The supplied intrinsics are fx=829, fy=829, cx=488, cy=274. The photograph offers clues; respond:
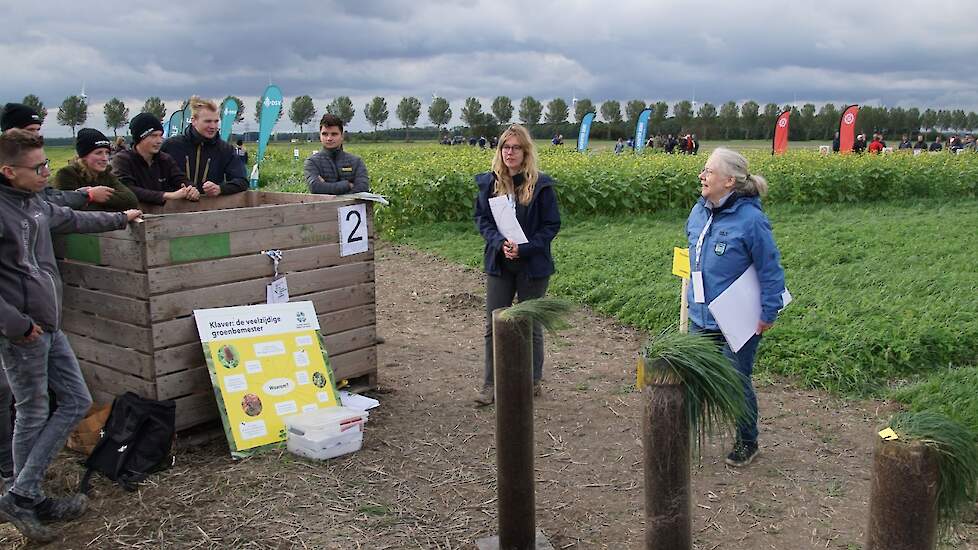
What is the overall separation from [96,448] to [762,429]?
395cm

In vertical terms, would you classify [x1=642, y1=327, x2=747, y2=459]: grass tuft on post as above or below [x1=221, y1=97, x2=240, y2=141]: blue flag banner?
below

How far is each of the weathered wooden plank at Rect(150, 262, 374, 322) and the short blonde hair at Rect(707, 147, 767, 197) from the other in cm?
253

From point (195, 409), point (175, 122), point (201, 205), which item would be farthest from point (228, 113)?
point (195, 409)

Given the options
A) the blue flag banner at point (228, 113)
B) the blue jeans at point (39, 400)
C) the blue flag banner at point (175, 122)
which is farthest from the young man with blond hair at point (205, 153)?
the blue flag banner at point (175, 122)

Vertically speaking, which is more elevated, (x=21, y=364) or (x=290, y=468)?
(x=21, y=364)

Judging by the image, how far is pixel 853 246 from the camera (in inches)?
405

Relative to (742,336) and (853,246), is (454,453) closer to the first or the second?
(742,336)

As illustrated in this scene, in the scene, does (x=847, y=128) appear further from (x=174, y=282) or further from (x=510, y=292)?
(x=174, y=282)

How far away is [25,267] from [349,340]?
2350mm

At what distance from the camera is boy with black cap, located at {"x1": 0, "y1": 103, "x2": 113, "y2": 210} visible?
4398mm

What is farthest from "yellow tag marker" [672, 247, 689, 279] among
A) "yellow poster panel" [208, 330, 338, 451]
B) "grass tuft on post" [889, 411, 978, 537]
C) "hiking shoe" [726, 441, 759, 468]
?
"grass tuft on post" [889, 411, 978, 537]

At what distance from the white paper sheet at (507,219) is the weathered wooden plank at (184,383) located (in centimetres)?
206

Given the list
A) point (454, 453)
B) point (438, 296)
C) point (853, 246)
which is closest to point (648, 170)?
point (853, 246)

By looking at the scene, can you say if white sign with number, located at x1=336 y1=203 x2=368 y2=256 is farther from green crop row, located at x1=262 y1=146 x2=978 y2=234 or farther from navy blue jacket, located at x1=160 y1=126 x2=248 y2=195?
green crop row, located at x1=262 y1=146 x2=978 y2=234
